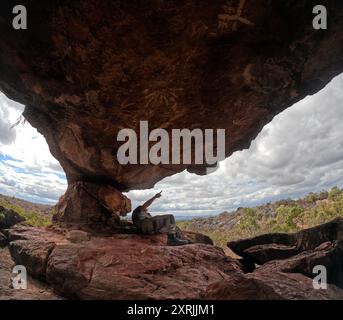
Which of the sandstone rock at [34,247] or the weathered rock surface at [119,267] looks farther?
the sandstone rock at [34,247]

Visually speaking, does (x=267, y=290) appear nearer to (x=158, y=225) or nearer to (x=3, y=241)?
(x=158, y=225)

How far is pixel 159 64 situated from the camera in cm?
847

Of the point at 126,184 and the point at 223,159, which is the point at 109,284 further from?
the point at 223,159

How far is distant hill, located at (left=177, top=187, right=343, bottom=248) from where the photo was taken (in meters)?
48.7

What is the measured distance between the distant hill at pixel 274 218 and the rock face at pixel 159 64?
1316 inches

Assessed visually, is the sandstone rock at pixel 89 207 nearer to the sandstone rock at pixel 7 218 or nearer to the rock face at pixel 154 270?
the rock face at pixel 154 270

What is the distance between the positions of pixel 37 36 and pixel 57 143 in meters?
5.96

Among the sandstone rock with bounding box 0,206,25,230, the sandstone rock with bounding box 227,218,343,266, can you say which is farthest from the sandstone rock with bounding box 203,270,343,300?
the sandstone rock with bounding box 0,206,25,230

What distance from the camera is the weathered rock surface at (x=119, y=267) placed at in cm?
753

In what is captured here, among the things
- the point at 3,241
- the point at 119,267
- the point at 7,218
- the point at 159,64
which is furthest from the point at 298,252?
the point at 7,218

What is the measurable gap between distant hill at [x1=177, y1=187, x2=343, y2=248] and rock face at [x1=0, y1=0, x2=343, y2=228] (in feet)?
110

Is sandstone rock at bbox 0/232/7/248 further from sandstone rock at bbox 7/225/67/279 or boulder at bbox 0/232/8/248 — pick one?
sandstone rock at bbox 7/225/67/279

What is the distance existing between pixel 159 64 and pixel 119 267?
6.82m

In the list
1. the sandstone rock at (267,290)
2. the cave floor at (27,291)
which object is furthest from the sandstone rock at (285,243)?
Result: the cave floor at (27,291)
